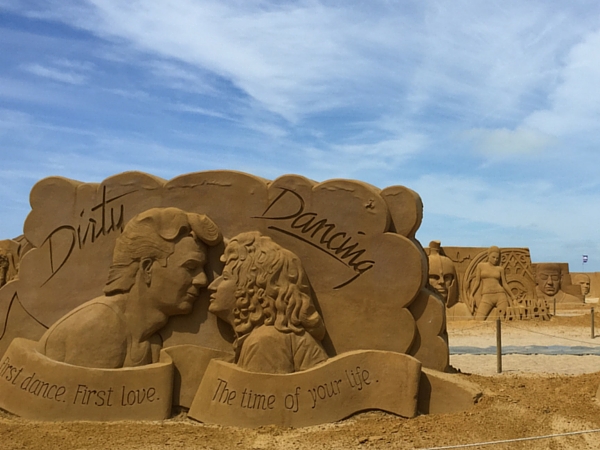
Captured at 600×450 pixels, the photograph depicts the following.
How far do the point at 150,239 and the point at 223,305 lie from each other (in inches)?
35.7

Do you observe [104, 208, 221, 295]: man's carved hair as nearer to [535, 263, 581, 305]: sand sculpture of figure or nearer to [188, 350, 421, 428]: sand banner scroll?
[188, 350, 421, 428]: sand banner scroll

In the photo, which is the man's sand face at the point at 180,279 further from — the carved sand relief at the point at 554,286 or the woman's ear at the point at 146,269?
the carved sand relief at the point at 554,286

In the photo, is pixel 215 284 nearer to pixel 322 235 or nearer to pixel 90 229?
pixel 322 235

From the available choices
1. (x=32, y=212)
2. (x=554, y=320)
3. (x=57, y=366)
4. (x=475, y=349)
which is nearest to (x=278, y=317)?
(x=57, y=366)

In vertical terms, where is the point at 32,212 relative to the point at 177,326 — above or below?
above

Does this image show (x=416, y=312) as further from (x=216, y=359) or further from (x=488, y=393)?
(x=216, y=359)

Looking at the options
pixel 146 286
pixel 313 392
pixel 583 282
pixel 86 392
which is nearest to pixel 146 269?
pixel 146 286

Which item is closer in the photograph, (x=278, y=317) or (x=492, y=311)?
(x=278, y=317)

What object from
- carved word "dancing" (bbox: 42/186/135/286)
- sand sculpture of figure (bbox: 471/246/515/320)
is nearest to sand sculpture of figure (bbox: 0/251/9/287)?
carved word "dancing" (bbox: 42/186/135/286)

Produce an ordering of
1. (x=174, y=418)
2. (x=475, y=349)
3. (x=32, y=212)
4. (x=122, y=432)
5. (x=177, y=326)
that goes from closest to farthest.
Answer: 1. (x=122, y=432)
2. (x=174, y=418)
3. (x=177, y=326)
4. (x=32, y=212)
5. (x=475, y=349)

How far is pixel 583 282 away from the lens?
888 inches

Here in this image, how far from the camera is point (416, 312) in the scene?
5102mm

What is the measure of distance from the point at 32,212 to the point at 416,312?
3834mm

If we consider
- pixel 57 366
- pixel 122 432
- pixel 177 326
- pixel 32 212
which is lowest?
pixel 122 432
